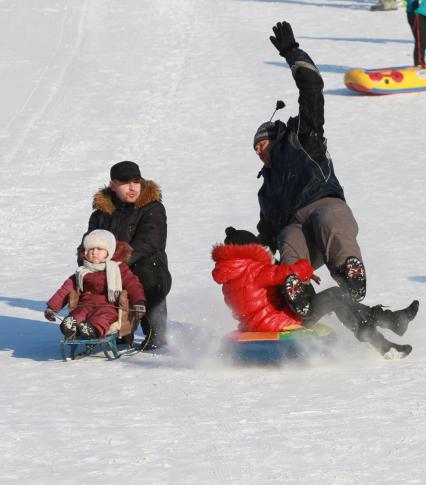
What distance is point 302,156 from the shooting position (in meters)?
6.64

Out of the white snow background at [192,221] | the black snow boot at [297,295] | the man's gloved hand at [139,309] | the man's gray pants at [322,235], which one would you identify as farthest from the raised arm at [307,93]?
the man's gloved hand at [139,309]

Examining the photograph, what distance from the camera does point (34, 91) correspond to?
17.5m

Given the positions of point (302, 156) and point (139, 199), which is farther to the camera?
point (139, 199)

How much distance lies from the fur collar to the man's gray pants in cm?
23

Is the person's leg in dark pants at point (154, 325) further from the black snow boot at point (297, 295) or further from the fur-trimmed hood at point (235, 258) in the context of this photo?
the black snow boot at point (297, 295)

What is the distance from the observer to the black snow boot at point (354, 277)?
6402mm

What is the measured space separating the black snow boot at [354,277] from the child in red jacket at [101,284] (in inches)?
44.6

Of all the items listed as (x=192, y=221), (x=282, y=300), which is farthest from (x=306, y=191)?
(x=192, y=221)

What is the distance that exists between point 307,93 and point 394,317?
1249 millimetres

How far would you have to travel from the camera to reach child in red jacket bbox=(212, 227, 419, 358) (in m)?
6.17

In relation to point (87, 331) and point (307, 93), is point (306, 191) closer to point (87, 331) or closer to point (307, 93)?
point (307, 93)

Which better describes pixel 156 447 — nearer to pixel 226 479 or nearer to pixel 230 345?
pixel 226 479

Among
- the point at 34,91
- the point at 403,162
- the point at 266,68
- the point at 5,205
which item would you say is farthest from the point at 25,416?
the point at 266,68

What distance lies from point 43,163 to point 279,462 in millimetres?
9524
